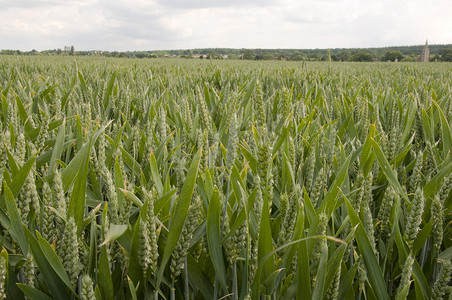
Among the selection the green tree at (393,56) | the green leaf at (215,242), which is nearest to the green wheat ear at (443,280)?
the green leaf at (215,242)

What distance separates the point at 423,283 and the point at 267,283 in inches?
17.5

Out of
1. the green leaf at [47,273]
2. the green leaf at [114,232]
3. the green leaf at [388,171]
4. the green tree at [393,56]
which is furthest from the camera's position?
the green tree at [393,56]

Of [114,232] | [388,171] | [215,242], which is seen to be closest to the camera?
[114,232]

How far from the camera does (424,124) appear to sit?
167 centimetres

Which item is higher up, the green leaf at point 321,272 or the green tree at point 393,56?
the green tree at point 393,56

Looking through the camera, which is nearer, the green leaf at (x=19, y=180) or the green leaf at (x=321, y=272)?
the green leaf at (x=321, y=272)

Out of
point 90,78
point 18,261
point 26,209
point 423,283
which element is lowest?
point 423,283

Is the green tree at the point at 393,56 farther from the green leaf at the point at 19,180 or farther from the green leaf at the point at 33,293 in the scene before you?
the green leaf at the point at 33,293

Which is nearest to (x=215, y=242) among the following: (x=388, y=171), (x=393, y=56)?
(x=388, y=171)

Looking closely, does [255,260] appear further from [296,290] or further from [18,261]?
[18,261]

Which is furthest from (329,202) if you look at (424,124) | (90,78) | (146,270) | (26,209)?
(90,78)

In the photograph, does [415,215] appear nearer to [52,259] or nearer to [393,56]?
[52,259]

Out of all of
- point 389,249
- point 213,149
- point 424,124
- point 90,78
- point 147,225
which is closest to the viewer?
point 147,225

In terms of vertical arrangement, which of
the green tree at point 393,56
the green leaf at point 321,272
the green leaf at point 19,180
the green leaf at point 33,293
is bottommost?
the green leaf at point 33,293
